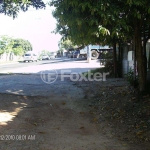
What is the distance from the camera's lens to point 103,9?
3883mm

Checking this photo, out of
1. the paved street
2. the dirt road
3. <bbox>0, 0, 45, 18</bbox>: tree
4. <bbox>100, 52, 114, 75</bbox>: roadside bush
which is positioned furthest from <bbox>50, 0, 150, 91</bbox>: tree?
the paved street

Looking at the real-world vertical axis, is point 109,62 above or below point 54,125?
above

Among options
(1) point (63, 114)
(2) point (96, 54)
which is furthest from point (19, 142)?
(2) point (96, 54)

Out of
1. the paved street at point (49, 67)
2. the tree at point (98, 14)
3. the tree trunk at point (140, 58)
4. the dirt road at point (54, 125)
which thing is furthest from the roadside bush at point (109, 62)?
the tree at point (98, 14)

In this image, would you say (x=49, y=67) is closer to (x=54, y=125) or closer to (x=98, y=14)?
(x=54, y=125)

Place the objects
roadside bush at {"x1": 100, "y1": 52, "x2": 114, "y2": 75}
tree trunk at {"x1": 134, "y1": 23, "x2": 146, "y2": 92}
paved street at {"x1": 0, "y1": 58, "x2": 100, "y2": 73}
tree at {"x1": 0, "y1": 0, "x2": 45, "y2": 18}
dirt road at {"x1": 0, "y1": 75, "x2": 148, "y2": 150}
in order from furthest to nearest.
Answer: paved street at {"x1": 0, "y1": 58, "x2": 100, "y2": 73}
roadside bush at {"x1": 100, "y1": 52, "x2": 114, "y2": 75}
tree at {"x1": 0, "y1": 0, "x2": 45, "y2": 18}
tree trunk at {"x1": 134, "y1": 23, "x2": 146, "y2": 92}
dirt road at {"x1": 0, "y1": 75, "x2": 148, "y2": 150}

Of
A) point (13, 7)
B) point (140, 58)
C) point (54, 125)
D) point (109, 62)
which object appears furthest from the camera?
point (109, 62)

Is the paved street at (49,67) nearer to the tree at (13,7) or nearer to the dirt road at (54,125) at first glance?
the tree at (13,7)

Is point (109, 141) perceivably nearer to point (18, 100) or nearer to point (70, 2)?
point (70, 2)

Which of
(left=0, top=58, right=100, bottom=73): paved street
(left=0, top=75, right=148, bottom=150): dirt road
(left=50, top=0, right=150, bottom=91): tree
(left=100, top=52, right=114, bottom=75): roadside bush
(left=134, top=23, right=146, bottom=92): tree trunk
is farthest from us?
(left=0, top=58, right=100, bottom=73): paved street

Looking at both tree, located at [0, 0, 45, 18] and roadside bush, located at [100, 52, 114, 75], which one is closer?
tree, located at [0, 0, 45, 18]

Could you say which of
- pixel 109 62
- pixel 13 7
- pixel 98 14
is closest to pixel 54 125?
pixel 98 14

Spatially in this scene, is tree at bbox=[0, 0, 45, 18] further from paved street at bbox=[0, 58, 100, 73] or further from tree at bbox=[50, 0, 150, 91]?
paved street at bbox=[0, 58, 100, 73]

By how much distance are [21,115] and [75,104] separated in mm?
1868
